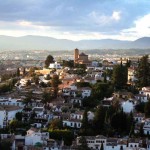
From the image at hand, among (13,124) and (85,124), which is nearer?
(85,124)

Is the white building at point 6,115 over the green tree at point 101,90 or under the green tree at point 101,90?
under

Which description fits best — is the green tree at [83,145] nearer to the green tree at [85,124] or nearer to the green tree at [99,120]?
the green tree at [85,124]

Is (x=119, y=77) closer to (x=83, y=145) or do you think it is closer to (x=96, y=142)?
(x=96, y=142)

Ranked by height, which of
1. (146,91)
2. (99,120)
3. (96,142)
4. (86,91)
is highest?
(146,91)

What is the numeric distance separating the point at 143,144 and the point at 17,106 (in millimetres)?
13265

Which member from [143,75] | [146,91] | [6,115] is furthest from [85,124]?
[143,75]

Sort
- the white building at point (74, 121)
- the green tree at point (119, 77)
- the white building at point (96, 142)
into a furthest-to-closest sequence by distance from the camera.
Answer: the green tree at point (119, 77), the white building at point (74, 121), the white building at point (96, 142)

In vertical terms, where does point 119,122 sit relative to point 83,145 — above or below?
above

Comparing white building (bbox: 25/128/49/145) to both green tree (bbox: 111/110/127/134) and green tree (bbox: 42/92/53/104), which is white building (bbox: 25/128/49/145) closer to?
green tree (bbox: 111/110/127/134)

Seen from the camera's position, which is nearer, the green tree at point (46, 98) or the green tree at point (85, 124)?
the green tree at point (85, 124)

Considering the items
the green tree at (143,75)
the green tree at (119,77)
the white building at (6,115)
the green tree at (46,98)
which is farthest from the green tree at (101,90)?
the white building at (6,115)

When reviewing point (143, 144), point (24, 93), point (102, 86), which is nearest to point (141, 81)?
point (102, 86)

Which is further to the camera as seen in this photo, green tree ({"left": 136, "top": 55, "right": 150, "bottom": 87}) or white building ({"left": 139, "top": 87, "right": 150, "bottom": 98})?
green tree ({"left": 136, "top": 55, "right": 150, "bottom": 87})

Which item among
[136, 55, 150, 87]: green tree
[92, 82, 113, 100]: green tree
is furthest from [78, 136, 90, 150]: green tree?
→ [136, 55, 150, 87]: green tree
